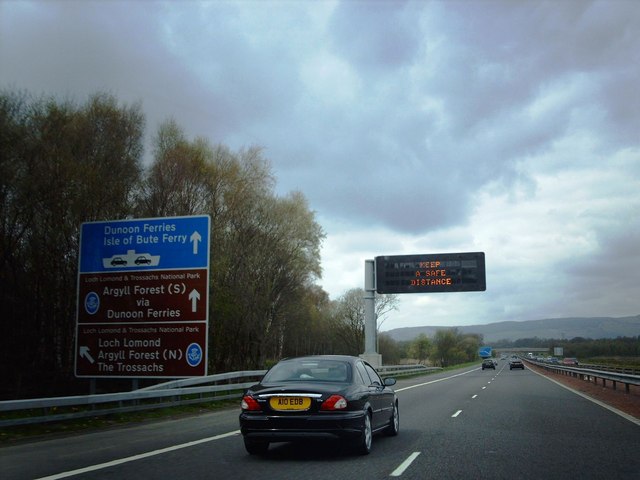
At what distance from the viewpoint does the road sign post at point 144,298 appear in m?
18.9

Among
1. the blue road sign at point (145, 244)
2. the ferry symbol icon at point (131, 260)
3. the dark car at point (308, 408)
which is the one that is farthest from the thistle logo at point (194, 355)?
the dark car at point (308, 408)

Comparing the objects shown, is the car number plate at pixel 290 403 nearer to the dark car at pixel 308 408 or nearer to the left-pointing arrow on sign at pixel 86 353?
the dark car at pixel 308 408

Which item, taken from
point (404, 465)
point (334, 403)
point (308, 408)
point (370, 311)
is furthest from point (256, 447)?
point (370, 311)

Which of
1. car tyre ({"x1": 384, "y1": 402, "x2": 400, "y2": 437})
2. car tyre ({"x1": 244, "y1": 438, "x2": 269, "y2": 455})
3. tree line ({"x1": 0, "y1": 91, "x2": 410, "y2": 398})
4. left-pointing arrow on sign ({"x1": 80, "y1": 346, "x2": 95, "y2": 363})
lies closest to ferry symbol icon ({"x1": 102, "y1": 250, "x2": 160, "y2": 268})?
left-pointing arrow on sign ({"x1": 80, "y1": 346, "x2": 95, "y2": 363})

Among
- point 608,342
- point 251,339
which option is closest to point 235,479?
point 251,339

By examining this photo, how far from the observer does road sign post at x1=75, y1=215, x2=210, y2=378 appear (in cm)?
1891

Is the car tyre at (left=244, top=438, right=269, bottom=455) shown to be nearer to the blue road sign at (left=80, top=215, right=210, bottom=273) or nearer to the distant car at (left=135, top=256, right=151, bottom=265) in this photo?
the blue road sign at (left=80, top=215, right=210, bottom=273)

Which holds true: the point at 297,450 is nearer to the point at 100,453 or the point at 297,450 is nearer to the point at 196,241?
the point at 100,453

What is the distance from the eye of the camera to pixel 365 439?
9.39 meters

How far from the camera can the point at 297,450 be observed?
33.7 feet

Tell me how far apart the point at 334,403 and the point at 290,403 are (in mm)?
612

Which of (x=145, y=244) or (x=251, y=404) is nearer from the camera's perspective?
(x=251, y=404)

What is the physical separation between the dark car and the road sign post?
9431 mm

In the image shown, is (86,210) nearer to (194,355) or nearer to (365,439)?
(194,355)
